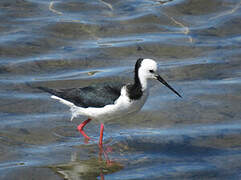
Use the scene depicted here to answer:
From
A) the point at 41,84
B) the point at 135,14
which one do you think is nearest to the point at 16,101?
the point at 41,84

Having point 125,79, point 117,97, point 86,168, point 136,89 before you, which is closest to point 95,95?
point 117,97

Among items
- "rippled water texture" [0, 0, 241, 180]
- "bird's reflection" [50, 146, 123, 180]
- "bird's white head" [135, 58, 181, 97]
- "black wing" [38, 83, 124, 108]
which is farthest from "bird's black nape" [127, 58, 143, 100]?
"bird's reflection" [50, 146, 123, 180]

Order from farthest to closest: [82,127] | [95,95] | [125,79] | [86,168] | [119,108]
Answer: [125,79] < [82,127] < [95,95] < [119,108] < [86,168]

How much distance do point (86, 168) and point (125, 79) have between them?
344 centimetres

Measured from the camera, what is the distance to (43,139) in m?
9.10

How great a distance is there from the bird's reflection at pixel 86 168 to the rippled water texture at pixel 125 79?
0.05ft

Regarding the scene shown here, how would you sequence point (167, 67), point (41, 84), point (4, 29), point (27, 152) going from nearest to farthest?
point (27, 152) < point (41, 84) < point (167, 67) < point (4, 29)

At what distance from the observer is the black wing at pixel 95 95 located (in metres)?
8.76

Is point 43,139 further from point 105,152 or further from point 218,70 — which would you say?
point 218,70

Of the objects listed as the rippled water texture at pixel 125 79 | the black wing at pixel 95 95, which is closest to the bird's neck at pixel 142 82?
the black wing at pixel 95 95

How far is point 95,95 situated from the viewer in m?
8.91

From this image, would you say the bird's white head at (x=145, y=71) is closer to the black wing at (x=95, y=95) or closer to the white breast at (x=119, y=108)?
the white breast at (x=119, y=108)

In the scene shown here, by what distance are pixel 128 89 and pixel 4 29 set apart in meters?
6.04

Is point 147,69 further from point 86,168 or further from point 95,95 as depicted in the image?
point 86,168
